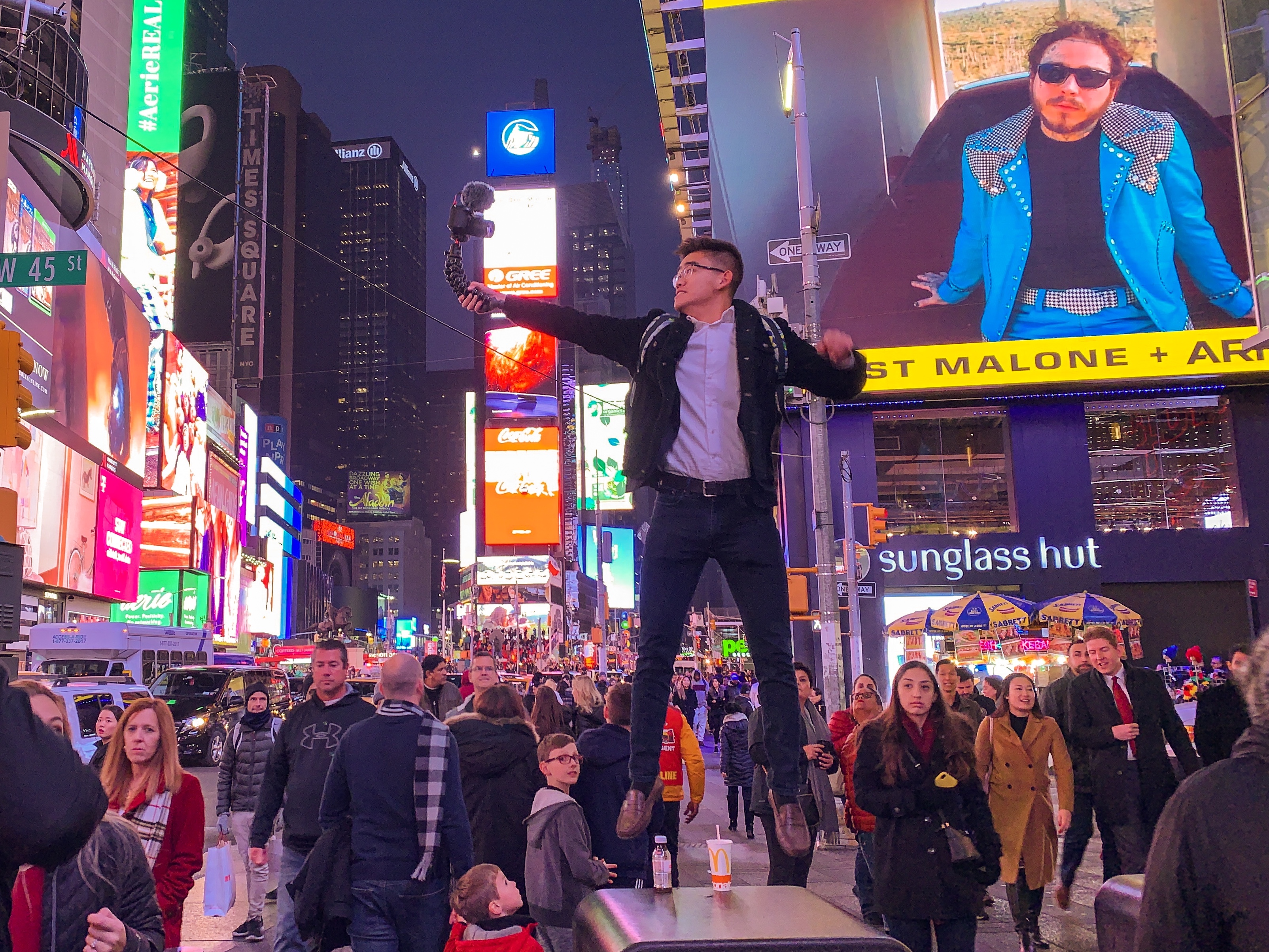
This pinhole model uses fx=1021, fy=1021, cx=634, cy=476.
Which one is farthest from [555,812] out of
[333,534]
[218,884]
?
[333,534]

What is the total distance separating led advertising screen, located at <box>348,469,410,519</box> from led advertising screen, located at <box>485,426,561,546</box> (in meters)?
82.2

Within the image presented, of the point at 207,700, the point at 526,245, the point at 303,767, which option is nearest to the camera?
the point at 303,767

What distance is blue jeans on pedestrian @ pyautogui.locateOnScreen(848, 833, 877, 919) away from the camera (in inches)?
310

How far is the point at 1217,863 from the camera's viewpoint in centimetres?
219

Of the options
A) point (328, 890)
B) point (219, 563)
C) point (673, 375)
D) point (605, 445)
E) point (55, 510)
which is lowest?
point (328, 890)

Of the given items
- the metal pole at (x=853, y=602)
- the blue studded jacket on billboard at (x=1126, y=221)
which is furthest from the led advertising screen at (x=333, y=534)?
the metal pole at (x=853, y=602)

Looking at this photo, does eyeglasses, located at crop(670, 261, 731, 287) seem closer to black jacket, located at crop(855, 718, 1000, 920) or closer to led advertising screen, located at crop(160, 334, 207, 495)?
black jacket, located at crop(855, 718, 1000, 920)

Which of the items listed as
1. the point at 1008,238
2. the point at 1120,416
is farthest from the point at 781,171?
the point at 1120,416

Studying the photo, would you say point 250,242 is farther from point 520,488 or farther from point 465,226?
point 465,226

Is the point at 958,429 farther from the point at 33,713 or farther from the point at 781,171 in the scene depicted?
the point at 33,713

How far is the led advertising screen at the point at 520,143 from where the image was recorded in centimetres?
6700

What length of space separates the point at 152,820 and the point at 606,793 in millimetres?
A: 2564

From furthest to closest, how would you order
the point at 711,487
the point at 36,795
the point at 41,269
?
the point at 41,269 < the point at 711,487 < the point at 36,795

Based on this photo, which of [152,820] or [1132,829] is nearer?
[152,820]
